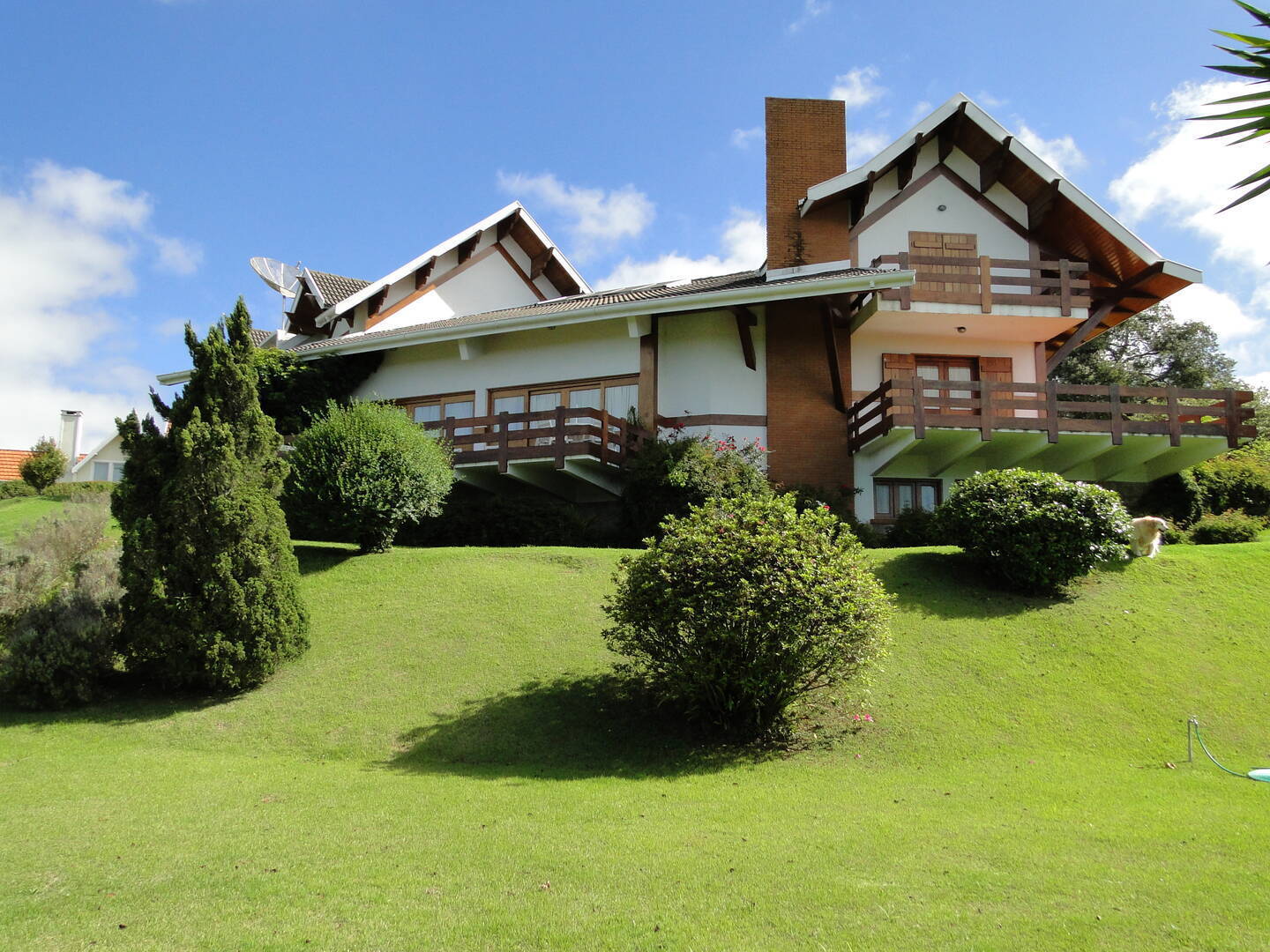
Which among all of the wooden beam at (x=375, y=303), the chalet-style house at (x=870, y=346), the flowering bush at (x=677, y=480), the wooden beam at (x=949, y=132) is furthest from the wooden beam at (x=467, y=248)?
the wooden beam at (x=949, y=132)

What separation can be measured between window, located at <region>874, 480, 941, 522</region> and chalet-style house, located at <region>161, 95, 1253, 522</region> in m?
0.05

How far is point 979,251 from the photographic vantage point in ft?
72.4

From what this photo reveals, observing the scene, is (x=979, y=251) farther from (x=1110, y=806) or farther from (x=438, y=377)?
(x=1110, y=806)

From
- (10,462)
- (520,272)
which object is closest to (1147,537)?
(520,272)

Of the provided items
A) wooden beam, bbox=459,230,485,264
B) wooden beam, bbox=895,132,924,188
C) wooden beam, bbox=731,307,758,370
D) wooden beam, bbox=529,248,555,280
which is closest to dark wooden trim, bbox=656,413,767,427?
wooden beam, bbox=731,307,758,370

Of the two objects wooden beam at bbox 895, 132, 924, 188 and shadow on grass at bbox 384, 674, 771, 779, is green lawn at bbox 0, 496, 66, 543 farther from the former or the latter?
wooden beam at bbox 895, 132, 924, 188

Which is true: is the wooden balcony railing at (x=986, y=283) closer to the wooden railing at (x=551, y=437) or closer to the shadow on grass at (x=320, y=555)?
the wooden railing at (x=551, y=437)

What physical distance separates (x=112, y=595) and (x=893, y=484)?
52.3 ft

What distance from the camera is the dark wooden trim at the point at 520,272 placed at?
28828 mm

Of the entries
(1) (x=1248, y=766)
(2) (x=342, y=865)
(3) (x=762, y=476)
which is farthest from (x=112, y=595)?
(1) (x=1248, y=766)

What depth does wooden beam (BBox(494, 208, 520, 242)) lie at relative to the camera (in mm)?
28125

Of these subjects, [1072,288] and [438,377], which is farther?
[438,377]

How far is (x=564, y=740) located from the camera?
10.2 metres

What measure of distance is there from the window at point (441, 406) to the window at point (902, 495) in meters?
10.4
